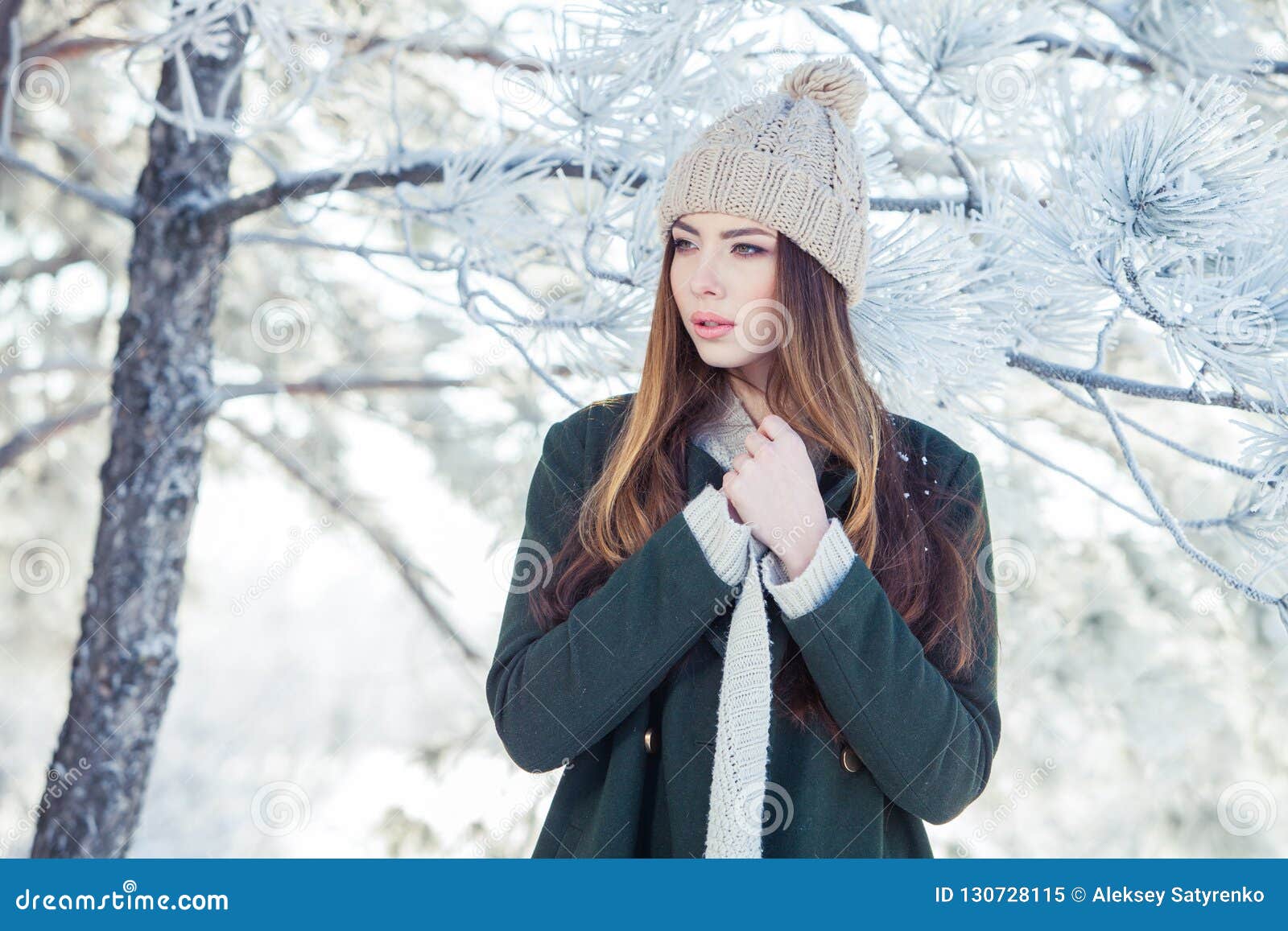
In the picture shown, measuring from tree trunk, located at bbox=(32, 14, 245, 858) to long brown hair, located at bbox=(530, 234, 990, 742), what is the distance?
1148 millimetres

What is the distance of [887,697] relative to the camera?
1124mm

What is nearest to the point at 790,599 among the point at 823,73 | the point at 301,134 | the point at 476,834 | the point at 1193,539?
the point at 823,73

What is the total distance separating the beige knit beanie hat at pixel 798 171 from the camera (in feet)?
4.29

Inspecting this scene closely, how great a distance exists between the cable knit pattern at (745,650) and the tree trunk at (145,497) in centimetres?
133

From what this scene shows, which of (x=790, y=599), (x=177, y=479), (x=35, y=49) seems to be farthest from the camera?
(x=35, y=49)

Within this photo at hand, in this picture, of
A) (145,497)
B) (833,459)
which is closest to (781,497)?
(833,459)

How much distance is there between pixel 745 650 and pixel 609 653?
15cm

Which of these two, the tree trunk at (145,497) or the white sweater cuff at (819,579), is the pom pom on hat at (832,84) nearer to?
the white sweater cuff at (819,579)

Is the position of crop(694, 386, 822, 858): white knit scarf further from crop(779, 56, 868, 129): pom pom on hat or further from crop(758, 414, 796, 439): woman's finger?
crop(779, 56, 868, 129): pom pom on hat

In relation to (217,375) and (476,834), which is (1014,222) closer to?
(476,834)

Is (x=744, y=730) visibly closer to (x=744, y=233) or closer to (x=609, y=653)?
(x=609, y=653)

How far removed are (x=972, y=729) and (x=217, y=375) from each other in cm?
320

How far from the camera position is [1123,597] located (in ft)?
10.3

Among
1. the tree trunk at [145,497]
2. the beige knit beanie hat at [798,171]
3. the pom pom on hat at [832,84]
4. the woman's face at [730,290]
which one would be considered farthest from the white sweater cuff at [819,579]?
the tree trunk at [145,497]
